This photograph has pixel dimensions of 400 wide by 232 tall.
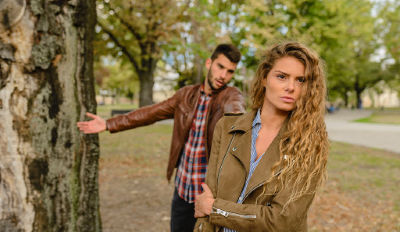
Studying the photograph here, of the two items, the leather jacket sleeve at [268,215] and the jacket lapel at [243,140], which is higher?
the jacket lapel at [243,140]

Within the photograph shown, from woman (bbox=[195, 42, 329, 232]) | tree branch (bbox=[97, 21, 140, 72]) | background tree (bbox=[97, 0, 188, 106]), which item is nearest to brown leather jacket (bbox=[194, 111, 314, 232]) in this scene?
woman (bbox=[195, 42, 329, 232])

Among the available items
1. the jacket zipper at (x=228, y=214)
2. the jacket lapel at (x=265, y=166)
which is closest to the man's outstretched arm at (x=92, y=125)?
the jacket zipper at (x=228, y=214)

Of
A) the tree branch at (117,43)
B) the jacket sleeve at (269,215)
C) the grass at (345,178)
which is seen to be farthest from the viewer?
the tree branch at (117,43)

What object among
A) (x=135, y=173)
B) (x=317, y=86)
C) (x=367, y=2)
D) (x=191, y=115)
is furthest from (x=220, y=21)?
(x=367, y=2)

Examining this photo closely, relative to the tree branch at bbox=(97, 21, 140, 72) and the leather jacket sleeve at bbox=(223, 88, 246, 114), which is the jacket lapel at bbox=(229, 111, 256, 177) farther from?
the tree branch at bbox=(97, 21, 140, 72)

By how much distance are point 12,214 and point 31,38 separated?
4.22ft

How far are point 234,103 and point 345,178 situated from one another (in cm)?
548

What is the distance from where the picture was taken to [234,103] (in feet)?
8.28

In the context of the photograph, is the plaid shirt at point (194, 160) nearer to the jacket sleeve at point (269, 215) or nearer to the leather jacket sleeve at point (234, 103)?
the leather jacket sleeve at point (234, 103)

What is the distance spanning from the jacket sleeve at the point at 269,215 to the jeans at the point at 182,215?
1.15 metres

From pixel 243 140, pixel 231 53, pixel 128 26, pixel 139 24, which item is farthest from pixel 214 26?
pixel 243 140

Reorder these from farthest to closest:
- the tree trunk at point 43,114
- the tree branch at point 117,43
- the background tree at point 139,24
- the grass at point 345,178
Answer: the tree branch at point 117,43, the background tree at point 139,24, the grass at point 345,178, the tree trunk at point 43,114

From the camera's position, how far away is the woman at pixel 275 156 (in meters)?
1.59

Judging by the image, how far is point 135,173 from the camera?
22.9ft
